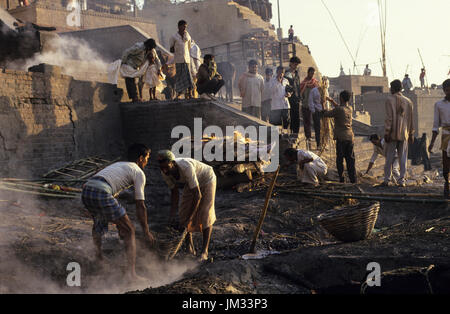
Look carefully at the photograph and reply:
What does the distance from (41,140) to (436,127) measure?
23.4 feet

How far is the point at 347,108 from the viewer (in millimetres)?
9031

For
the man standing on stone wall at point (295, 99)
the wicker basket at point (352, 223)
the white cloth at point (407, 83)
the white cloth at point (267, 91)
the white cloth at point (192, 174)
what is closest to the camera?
the white cloth at point (192, 174)

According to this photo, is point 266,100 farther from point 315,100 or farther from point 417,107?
point 417,107

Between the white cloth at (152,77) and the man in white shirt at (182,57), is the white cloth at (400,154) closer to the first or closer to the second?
the man in white shirt at (182,57)

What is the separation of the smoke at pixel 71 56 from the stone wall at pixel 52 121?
4301 millimetres

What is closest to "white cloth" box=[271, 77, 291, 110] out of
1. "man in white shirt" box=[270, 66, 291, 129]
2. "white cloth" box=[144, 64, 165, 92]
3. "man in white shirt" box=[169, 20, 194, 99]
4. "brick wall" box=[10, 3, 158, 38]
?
"man in white shirt" box=[270, 66, 291, 129]

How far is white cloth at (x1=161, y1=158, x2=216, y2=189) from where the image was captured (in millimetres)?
5250

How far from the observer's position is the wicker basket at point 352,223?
5500 millimetres

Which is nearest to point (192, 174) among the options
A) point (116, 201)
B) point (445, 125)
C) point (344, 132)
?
point (116, 201)

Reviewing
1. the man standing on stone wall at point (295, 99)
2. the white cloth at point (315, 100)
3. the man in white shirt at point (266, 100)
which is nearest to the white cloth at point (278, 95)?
the man in white shirt at point (266, 100)

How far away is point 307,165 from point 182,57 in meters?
3.84

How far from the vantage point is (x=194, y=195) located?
5.33m

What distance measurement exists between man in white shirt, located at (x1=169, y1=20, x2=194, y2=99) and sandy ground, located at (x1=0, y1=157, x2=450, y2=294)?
3864 millimetres
